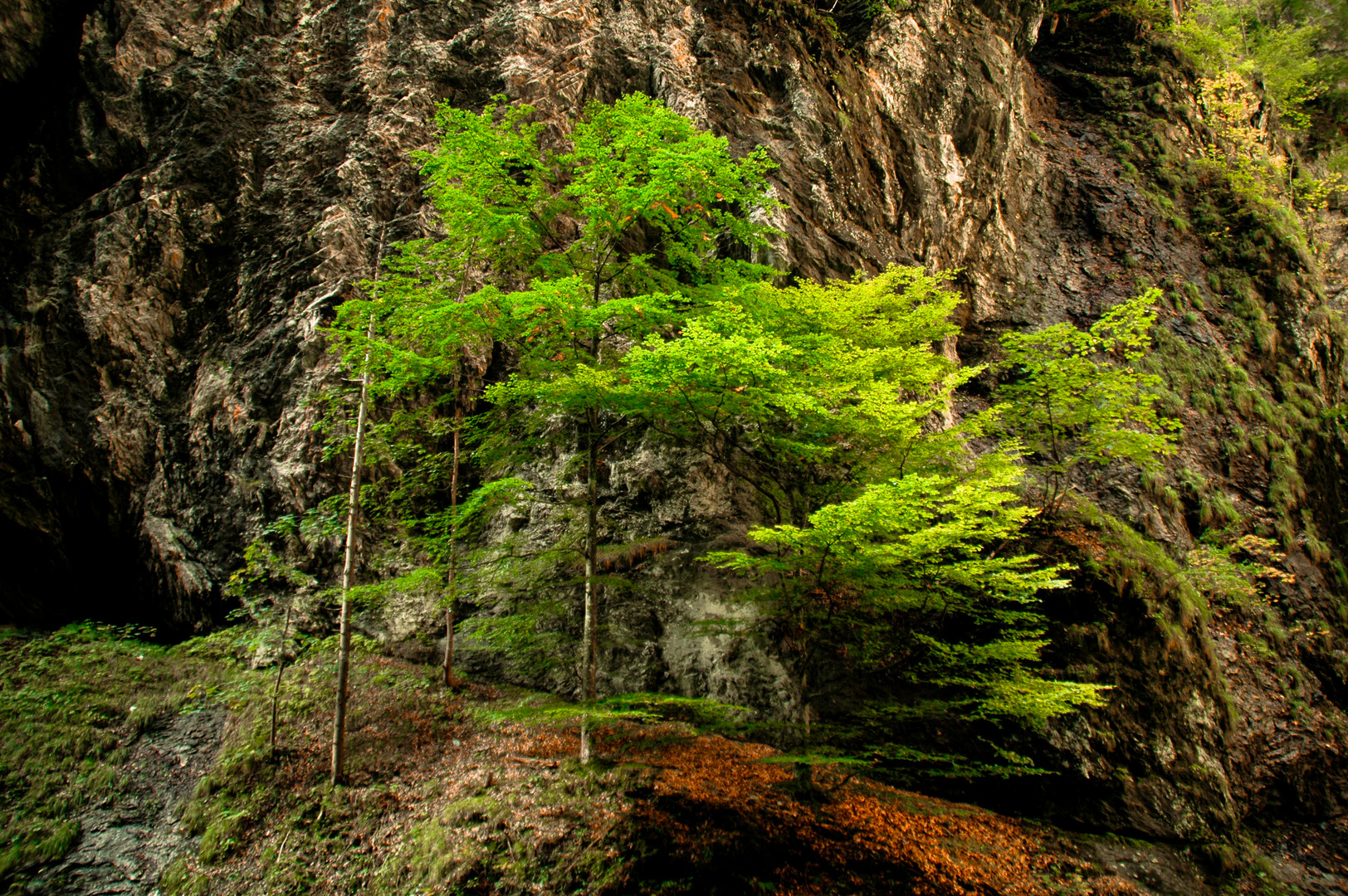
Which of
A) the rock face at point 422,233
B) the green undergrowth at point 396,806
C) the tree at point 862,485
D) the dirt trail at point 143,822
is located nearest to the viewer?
the tree at point 862,485

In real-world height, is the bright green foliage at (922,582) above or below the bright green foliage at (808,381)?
below

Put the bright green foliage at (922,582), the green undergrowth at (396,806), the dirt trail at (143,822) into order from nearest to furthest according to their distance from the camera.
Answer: the bright green foliage at (922,582) < the green undergrowth at (396,806) < the dirt trail at (143,822)

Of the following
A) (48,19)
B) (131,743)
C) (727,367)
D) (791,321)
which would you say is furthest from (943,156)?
(48,19)

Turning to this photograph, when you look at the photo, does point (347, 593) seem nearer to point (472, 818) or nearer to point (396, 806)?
point (396, 806)

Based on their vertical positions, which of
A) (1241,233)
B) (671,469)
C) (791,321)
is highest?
(1241,233)

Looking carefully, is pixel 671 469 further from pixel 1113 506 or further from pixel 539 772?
pixel 1113 506

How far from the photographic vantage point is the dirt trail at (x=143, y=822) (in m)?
6.53

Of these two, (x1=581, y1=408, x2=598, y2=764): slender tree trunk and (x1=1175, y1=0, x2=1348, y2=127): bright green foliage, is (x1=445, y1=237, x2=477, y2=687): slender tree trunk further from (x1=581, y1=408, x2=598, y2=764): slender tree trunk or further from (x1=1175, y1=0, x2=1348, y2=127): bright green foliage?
(x1=1175, y1=0, x2=1348, y2=127): bright green foliage

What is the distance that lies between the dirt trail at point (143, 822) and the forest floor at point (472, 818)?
0.02 metres

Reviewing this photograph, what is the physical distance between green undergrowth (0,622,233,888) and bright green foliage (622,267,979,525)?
8.33 meters

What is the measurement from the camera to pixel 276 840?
22.1 feet

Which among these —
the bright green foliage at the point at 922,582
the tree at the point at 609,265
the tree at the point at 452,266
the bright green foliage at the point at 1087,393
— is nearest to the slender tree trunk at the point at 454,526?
the tree at the point at 452,266

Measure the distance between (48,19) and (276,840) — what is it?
20745 millimetres

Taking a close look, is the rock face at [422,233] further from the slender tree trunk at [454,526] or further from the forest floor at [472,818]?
the slender tree trunk at [454,526]
